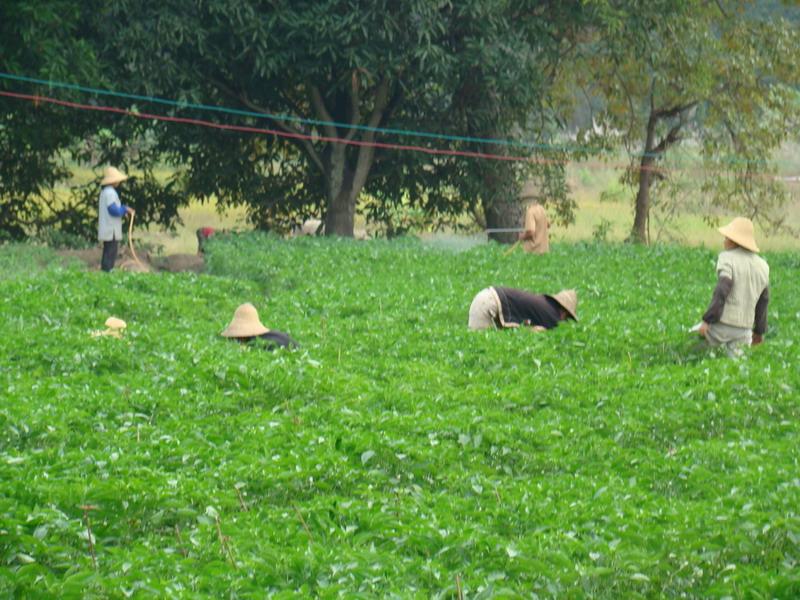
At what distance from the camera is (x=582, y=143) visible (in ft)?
129

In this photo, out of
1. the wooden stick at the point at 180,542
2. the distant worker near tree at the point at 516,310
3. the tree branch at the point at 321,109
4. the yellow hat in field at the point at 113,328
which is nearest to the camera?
the wooden stick at the point at 180,542

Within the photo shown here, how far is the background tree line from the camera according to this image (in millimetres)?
29062

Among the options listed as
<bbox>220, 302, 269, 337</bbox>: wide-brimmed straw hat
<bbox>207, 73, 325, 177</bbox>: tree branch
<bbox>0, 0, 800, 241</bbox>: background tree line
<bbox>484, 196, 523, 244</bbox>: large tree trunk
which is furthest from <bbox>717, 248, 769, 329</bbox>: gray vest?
<bbox>484, 196, 523, 244</bbox>: large tree trunk

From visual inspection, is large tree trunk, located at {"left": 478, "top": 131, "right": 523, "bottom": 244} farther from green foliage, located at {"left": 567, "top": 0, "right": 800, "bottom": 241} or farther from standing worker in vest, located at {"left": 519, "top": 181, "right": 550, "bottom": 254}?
standing worker in vest, located at {"left": 519, "top": 181, "right": 550, "bottom": 254}

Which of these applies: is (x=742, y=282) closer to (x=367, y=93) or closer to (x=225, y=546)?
(x=225, y=546)

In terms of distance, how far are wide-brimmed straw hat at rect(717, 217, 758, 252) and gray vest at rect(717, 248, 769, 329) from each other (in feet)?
0.43

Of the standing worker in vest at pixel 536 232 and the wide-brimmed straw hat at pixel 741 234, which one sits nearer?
the wide-brimmed straw hat at pixel 741 234

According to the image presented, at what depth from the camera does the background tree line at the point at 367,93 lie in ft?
95.3

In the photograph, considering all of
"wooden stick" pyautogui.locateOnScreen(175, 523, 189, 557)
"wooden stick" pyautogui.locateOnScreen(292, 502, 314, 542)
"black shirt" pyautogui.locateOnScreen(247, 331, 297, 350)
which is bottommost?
"wooden stick" pyautogui.locateOnScreen(175, 523, 189, 557)

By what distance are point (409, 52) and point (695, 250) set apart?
7.36 metres

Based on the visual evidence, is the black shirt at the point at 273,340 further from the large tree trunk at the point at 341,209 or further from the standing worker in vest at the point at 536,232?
the large tree trunk at the point at 341,209

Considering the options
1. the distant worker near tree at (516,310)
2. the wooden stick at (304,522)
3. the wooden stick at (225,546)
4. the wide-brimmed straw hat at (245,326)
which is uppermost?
the distant worker near tree at (516,310)

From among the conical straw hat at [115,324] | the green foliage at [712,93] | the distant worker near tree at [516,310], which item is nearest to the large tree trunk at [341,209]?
the green foliage at [712,93]

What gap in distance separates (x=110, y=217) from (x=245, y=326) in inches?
320
